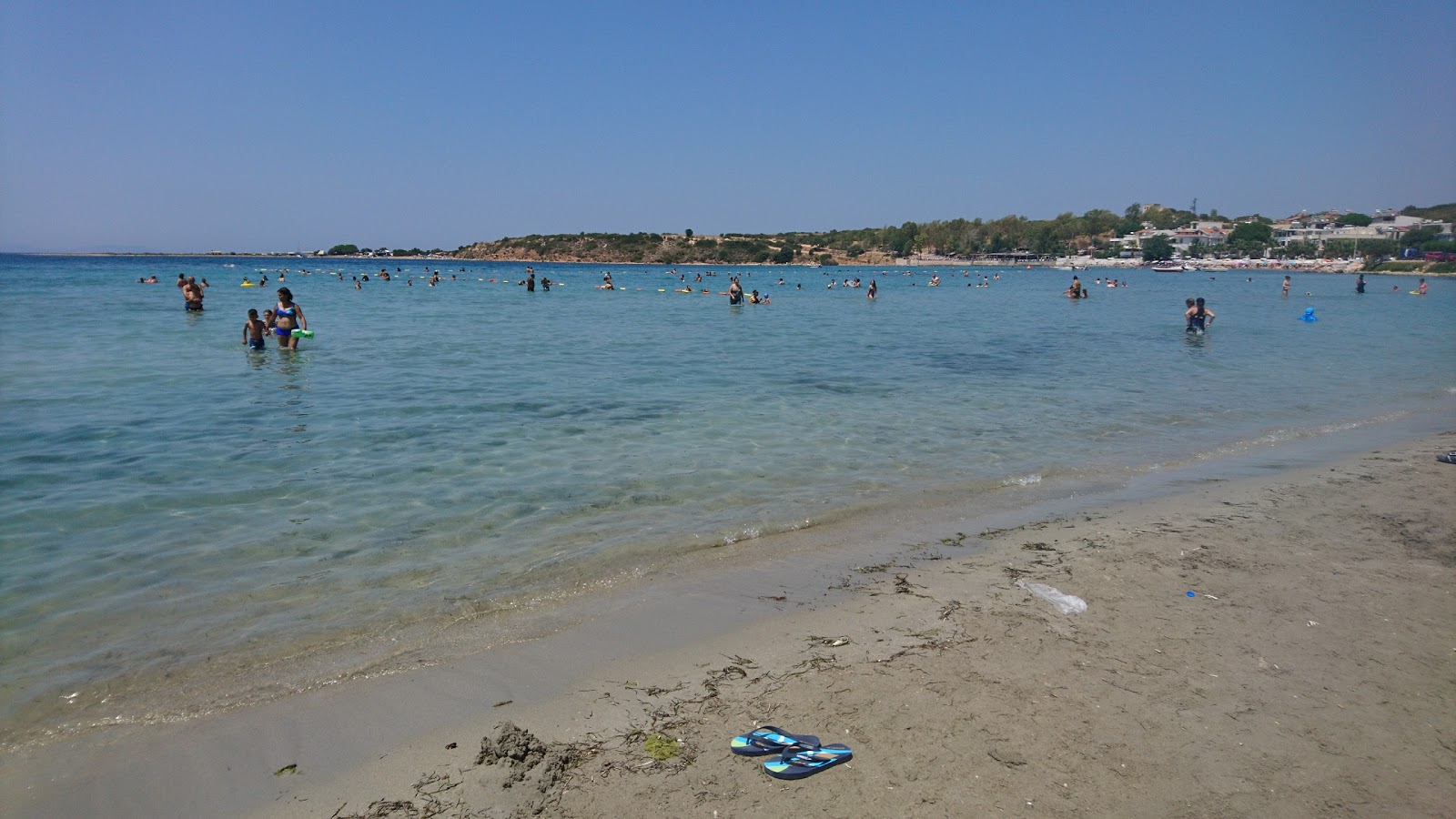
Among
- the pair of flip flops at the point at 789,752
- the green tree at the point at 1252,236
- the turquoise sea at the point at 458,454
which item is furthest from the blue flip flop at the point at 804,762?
the green tree at the point at 1252,236

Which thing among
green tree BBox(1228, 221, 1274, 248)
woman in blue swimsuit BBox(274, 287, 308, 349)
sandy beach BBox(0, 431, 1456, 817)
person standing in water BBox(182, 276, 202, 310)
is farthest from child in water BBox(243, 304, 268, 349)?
green tree BBox(1228, 221, 1274, 248)

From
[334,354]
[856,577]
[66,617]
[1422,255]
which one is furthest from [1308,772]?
[1422,255]

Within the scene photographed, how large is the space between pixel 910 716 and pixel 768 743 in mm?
744

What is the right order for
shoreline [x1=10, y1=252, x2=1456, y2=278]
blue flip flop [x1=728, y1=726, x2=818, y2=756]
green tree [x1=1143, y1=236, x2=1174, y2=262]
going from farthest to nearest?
green tree [x1=1143, y1=236, x2=1174, y2=262] → shoreline [x1=10, y1=252, x2=1456, y2=278] → blue flip flop [x1=728, y1=726, x2=818, y2=756]

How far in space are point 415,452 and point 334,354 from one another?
10.3m

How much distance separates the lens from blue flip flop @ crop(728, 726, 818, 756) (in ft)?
11.5

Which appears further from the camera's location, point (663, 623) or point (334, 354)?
point (334, 354)

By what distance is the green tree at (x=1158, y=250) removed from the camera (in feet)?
528

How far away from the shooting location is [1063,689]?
4051 mm

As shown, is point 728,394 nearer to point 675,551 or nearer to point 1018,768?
point 675,551

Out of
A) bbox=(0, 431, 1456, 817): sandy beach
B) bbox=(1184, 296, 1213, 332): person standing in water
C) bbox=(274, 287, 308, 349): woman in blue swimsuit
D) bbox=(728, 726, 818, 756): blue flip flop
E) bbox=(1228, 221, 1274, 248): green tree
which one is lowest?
bbox=(0, 431, 1456, 817): sandy beach

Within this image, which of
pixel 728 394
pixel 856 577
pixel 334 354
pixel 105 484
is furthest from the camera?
pixel 334 354

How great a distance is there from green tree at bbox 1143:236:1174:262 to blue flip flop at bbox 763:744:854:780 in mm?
179757

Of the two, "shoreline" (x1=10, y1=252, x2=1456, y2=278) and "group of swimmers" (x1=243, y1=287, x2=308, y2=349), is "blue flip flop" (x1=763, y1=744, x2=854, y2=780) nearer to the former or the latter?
"group of swimmers" (x1=243, y1=287, x2=308, y2=349)
